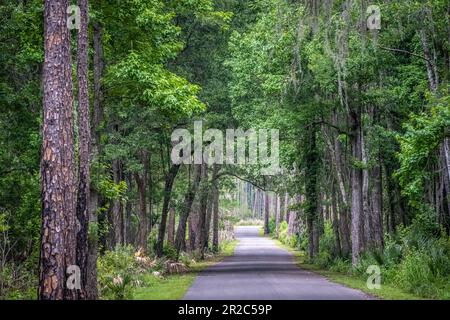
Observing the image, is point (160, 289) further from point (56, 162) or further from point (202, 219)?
point (202, 219)

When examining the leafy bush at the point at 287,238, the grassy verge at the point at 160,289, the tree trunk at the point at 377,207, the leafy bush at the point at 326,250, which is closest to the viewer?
the grassy verge at the point at 160,289

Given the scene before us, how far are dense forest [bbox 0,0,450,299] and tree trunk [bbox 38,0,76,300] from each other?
3cm

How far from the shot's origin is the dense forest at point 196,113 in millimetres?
15438

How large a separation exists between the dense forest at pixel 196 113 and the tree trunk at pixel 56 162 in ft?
0.09

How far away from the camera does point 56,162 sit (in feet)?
45.0

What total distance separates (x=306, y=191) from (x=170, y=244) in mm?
9261

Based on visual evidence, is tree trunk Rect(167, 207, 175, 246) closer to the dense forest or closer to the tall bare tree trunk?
the dense forest

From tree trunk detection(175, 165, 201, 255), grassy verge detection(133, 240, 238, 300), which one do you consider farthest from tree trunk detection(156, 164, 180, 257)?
grassy verge detection(133, 240, 238, 300)

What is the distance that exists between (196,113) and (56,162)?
1488cm

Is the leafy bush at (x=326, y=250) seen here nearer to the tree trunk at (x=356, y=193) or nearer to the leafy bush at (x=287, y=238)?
the tree trunk at (x=356, y=193)

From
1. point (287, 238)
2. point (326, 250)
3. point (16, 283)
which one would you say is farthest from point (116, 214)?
point (287, 238)

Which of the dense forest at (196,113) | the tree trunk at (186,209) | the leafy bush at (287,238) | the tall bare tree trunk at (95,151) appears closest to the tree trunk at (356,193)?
the dense forest at (196,113)
